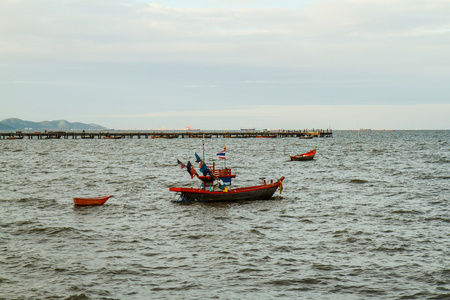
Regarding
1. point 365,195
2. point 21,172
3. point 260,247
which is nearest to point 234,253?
point 260,247

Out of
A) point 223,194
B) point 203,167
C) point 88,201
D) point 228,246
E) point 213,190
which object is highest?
point 203,167

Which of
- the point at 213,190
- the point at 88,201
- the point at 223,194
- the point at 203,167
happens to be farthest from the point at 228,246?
the point at 88,201

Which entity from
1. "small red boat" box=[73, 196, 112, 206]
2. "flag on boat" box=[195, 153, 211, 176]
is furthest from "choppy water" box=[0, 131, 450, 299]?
"flag on boat" box=[195, 153, 211, 176]

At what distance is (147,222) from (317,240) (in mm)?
9749

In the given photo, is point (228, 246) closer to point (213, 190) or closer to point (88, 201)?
point (213, 190)

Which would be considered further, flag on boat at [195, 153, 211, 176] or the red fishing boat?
the red fishing boat

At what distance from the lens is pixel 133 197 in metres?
33.2

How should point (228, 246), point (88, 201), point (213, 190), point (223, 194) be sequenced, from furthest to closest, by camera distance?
point (213, 190) < point (223, 194) < point (88, 201) < point (228, 246)

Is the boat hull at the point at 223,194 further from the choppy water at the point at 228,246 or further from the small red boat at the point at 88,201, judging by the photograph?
the small red boat at the point at 88,201

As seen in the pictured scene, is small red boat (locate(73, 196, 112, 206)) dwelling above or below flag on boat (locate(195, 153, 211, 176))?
below

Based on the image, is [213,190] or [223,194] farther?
[213,190]

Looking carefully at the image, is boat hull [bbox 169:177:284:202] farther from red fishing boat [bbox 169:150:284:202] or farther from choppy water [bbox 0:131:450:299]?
choppy water [bbox 0:131:450:299]

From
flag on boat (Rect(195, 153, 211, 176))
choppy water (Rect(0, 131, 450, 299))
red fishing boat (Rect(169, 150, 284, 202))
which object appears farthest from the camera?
red fishing boat (Rect(169, 150, 284, 202))

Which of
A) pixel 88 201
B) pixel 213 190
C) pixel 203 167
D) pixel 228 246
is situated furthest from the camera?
pixel 213 190
